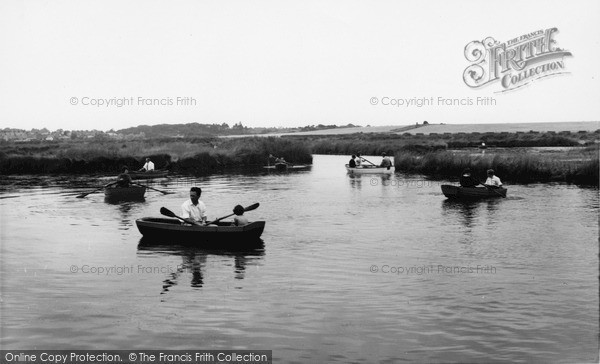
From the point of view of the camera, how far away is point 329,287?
51.2ft

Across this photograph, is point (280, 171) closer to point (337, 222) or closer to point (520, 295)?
point (337, 222)

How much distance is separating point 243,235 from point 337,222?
7668 mm

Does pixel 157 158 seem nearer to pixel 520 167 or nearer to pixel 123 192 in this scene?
pixel 123 192

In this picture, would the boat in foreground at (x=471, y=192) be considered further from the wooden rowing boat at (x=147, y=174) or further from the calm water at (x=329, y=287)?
the wooden rowing boat at (x=147, y=174)

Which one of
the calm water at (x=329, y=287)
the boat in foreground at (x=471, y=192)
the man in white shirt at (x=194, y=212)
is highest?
the man in white shirt at (x=194, y=212)

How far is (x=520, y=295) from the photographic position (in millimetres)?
14727

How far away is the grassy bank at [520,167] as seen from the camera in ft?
141

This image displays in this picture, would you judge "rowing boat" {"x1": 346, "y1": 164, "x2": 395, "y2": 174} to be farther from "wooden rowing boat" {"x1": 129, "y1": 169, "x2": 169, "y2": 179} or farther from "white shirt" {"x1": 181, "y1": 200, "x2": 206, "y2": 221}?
"white shirt" {"x1": 181, "y1": 200, "x2": 206, "y2": 221}

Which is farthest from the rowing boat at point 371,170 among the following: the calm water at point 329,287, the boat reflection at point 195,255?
the boat reflection at point 195,255

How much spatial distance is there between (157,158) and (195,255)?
4734 centimetres

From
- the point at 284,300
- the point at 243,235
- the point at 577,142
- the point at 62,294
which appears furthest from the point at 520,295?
the point at 577,142

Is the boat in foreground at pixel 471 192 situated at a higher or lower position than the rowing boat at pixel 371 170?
lower

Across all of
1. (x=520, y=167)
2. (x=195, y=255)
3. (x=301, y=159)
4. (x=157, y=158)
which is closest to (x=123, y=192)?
(x=195, y=255)

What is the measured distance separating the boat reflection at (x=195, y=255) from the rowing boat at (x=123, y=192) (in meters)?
12.9
